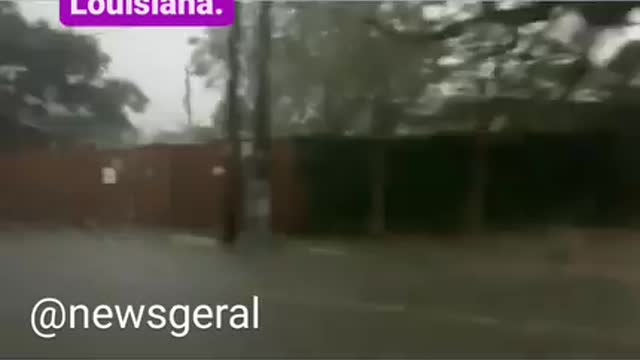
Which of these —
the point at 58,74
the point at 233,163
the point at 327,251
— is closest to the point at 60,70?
the point at 58,74

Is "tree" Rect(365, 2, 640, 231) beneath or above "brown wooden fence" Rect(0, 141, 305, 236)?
above

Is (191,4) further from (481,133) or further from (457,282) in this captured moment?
(457,282)

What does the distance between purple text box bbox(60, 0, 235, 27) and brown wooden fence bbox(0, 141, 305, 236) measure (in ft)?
0.79

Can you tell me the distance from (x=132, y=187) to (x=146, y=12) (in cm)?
34

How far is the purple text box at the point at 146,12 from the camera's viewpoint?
120 centimetres

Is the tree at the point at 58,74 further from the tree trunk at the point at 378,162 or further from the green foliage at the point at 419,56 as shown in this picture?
the tree trunk at the point at 378,162

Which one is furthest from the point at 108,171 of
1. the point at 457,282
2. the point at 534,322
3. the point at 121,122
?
the point at 534,322

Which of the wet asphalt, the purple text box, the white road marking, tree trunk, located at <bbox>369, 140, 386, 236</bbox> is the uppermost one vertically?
the purple text box

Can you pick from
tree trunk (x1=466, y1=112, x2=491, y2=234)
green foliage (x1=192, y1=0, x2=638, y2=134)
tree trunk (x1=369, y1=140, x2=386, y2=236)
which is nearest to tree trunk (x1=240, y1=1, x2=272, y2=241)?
green foliage (x1=192, y1=0, x2=638, y2=134)

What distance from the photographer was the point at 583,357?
4.38ft

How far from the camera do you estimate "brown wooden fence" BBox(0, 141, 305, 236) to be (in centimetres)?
124

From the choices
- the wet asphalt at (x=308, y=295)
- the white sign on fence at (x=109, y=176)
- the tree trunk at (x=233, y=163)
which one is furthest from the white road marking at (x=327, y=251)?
the white sign on fence at (x=109, y=176)

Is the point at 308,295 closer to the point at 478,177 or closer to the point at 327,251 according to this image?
the point at 327,251

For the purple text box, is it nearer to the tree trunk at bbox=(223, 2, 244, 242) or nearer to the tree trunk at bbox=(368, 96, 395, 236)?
the tree trunk at bbox=(223, 2, 244, 242)
